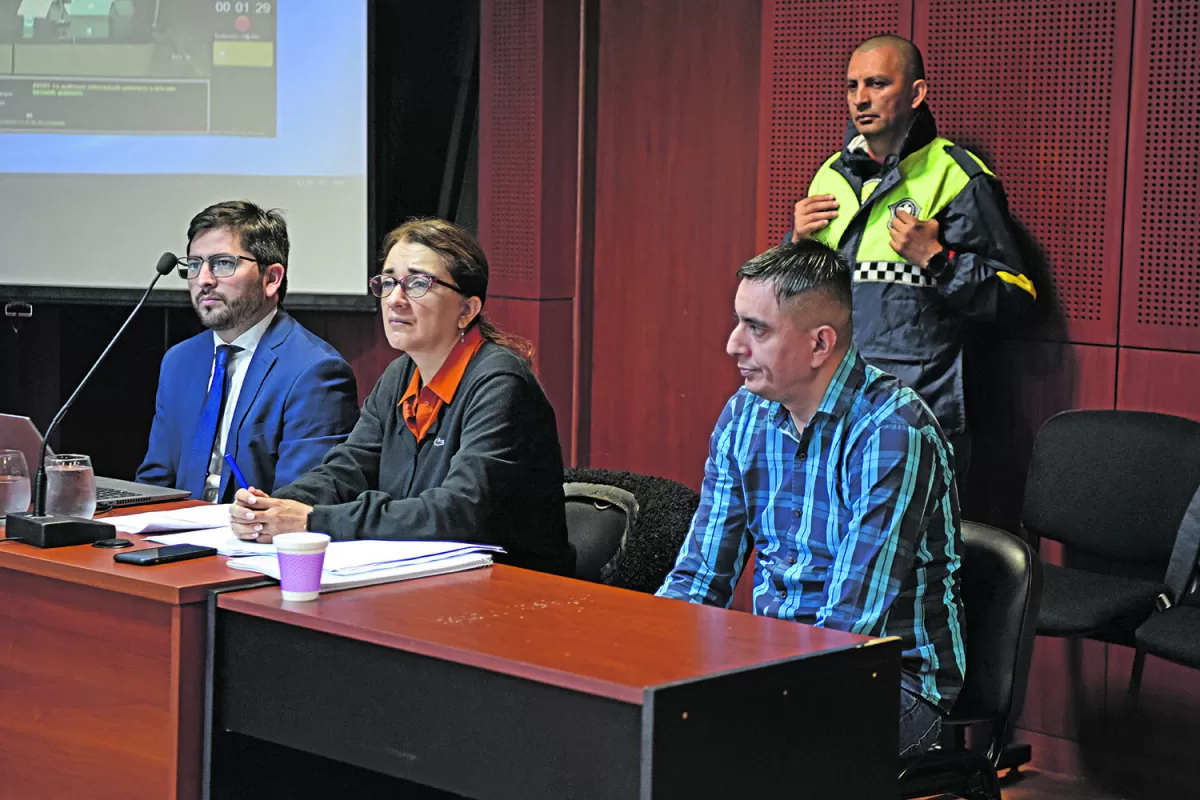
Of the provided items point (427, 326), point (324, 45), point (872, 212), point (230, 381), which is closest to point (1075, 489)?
point (872, 212)

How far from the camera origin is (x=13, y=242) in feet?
16.4

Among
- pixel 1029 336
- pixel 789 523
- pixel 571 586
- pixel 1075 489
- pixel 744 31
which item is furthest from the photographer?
pixel 744 31

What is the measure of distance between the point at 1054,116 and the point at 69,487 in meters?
2.68

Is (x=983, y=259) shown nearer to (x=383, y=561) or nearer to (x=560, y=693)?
(x=383, y=561)

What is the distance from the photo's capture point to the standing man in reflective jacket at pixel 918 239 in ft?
12.0

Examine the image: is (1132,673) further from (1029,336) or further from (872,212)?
(872,212)

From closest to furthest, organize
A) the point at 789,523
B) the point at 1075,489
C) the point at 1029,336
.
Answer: the point at 789,523
the point at 1075,489
the point at 1029,336

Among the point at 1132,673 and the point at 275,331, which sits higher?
the point at 275,331

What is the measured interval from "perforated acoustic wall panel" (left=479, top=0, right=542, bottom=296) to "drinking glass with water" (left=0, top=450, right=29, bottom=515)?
98.8 inches


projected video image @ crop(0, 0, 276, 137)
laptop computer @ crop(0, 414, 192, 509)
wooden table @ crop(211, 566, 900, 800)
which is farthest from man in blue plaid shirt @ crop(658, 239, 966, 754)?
projected video image @ crop(0, 0, 276, 137)

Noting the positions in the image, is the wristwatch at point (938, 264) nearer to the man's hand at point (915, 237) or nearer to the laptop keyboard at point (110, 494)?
the man's hand at point (915, 237)

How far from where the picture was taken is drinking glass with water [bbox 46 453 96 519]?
8.03 ft

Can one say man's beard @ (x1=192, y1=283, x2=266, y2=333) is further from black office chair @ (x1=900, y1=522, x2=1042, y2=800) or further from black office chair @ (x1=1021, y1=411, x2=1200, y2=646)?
black office chair @ (x1=1021, y1=411, x2=1200, y2=646)

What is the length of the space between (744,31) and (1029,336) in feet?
4.69
